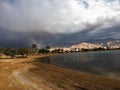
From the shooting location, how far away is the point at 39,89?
22.8 metres

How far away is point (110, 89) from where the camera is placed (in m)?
23.1

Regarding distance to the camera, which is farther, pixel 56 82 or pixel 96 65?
pixel 96 65

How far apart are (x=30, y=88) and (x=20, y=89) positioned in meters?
1.25

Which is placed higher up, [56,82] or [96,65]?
[96,65]

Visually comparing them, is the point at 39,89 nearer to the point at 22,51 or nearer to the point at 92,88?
the point at 92,88

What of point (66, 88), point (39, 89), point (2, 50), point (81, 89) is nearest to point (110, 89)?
point (81, 89)

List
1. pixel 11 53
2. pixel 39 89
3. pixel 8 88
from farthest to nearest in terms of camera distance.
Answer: pixel 11 53, pixel 8 88, pixel 39 89

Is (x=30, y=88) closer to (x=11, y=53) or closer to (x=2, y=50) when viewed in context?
(x=11, y=53)

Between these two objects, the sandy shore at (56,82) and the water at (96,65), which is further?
the water at (96,65)

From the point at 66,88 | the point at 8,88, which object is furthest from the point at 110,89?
the point at 8,88

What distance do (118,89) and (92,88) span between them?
10.5 feet

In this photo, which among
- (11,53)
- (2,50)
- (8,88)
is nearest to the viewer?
(8,88)

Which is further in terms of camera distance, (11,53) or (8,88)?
(11,53)

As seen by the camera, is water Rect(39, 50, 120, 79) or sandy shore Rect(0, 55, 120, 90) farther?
water Rect(39, 50, 120, 79)
